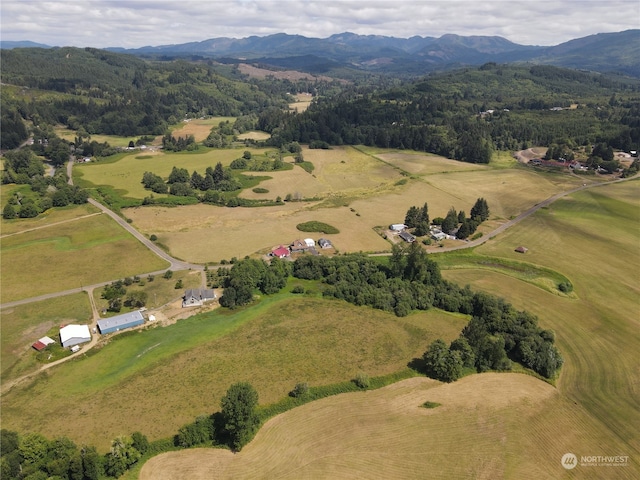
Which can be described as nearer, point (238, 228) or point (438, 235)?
point (438, 235)

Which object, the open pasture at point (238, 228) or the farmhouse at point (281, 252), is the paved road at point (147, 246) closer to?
the open pasture at point (238, 228)

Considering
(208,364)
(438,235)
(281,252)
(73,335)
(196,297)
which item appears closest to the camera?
(208,364)

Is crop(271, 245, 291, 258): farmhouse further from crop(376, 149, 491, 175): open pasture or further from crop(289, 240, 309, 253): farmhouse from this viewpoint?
crop(376, 149, 491, 175): open pasture

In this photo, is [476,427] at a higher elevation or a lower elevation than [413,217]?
lower

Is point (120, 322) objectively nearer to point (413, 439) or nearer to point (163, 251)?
point (163, 251)

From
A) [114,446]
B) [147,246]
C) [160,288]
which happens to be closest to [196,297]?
[160,288]

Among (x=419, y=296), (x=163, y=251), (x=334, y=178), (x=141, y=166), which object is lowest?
(x=163, y=251)

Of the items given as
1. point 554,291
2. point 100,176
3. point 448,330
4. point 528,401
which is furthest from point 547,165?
point 100,176
